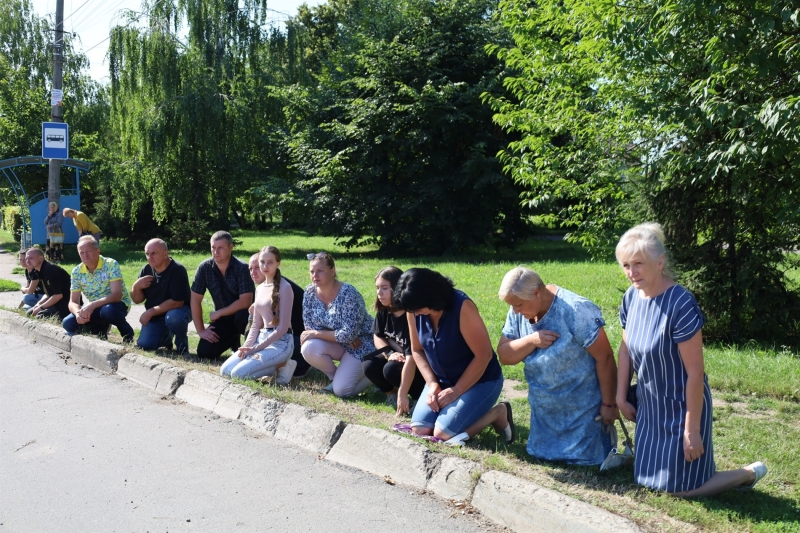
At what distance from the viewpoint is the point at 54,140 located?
17219 millimetres

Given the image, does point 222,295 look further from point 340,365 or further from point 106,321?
point 340,365

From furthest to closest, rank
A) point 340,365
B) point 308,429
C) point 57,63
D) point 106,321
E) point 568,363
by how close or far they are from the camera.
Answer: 1. point 57,63
2. point 106,321
3. point 340,365
4. point 308,429
5. point 568,363

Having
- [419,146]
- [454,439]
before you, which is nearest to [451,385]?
[454,439]

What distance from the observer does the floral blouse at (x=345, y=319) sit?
695 centimetres

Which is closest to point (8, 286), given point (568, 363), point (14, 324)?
point (14, 324)

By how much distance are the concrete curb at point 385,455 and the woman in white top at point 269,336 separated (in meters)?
1.82

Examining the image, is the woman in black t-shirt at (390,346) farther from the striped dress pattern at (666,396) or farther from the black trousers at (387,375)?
the striped dress pattern at (666,396)

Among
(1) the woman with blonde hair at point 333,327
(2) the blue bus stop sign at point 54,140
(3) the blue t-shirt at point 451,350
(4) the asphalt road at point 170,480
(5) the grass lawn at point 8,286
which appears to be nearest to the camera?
(4) the asphalt road at point 170,480

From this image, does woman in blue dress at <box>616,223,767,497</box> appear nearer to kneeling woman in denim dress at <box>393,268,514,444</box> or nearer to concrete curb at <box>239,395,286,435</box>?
kneeling woman in denim dress at <box>393,268,514,444</box>

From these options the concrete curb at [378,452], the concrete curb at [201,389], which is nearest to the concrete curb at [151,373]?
the concrete curb at [378,452]

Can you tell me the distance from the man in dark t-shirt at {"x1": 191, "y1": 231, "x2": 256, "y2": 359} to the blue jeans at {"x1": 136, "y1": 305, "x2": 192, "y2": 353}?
1.34 ft

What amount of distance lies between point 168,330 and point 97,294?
1.22m

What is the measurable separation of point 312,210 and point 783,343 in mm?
17667

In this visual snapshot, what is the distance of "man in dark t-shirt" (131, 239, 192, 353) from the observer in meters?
8.74
